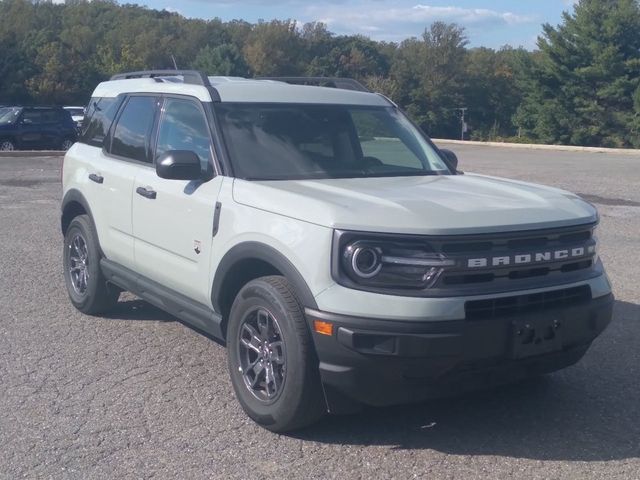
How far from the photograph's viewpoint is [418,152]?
21.1 feet

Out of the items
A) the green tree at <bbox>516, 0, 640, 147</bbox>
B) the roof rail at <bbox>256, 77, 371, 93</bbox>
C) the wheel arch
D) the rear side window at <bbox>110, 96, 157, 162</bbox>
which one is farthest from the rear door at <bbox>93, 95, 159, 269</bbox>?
the green tree at <bbox>516, 0, 640, 147</bbox>

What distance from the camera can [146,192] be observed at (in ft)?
20.1

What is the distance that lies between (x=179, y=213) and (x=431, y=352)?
215 cm

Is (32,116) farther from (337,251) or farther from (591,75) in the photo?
(591,75)

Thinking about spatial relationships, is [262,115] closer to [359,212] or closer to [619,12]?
[359,212]

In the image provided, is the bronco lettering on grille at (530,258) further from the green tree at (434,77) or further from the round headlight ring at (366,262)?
the green tree at (434,77)

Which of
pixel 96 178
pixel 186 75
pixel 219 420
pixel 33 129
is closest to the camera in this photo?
pixel 219 420

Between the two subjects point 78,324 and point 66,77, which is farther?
point 66,77

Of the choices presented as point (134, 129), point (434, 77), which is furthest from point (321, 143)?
point (434, 77)

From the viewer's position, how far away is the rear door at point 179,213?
548 centimetres

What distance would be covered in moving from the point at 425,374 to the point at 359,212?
0.88 metres

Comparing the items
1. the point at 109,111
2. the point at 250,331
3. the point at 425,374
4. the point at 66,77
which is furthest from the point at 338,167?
the point at 66,77

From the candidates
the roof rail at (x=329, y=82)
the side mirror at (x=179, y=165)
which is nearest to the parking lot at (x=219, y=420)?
the side mirror at (x=179, y=165)

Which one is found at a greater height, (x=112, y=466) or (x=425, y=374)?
(x=425, y=374)
